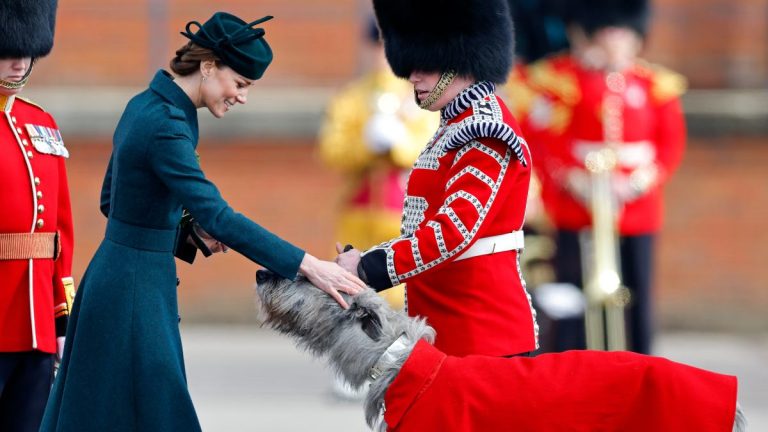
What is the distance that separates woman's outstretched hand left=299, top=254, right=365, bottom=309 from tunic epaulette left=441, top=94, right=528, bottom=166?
0.51m

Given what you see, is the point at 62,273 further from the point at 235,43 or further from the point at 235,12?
the point at 235,12

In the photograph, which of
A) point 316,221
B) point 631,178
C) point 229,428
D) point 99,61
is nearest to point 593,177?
point 631,178

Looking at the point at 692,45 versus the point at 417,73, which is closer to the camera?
the point at 417,73

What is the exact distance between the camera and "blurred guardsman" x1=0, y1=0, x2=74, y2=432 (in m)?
4.17

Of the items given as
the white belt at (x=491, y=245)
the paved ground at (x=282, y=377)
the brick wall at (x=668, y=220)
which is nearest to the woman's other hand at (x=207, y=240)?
the white belt at (x=491, y=245)

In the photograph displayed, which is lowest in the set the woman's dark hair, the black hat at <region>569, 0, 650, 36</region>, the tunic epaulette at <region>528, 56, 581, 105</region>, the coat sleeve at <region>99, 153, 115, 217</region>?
the tunic epaulette at <region>528, 56, 581, 105</region>

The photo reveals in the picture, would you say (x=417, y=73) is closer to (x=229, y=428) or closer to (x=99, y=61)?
Answer: (x=229, y=428)

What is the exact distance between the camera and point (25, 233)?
4.21 meters

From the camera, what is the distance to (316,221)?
9.58 metres

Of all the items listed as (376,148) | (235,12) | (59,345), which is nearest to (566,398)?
(59,345)

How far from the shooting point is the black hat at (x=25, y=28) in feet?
13.6

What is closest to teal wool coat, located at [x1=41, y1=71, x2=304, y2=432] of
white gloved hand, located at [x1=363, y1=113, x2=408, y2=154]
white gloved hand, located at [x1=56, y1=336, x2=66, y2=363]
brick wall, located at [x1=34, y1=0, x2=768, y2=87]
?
white gloved hand, located at [x1=56, y1=336, x2=66, y2=363]

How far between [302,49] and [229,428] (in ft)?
12.5

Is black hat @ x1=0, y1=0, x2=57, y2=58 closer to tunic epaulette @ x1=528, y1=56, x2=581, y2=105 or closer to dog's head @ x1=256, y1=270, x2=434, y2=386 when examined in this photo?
dog's head @ x1=256, y1=270, x2=434, y2=386
